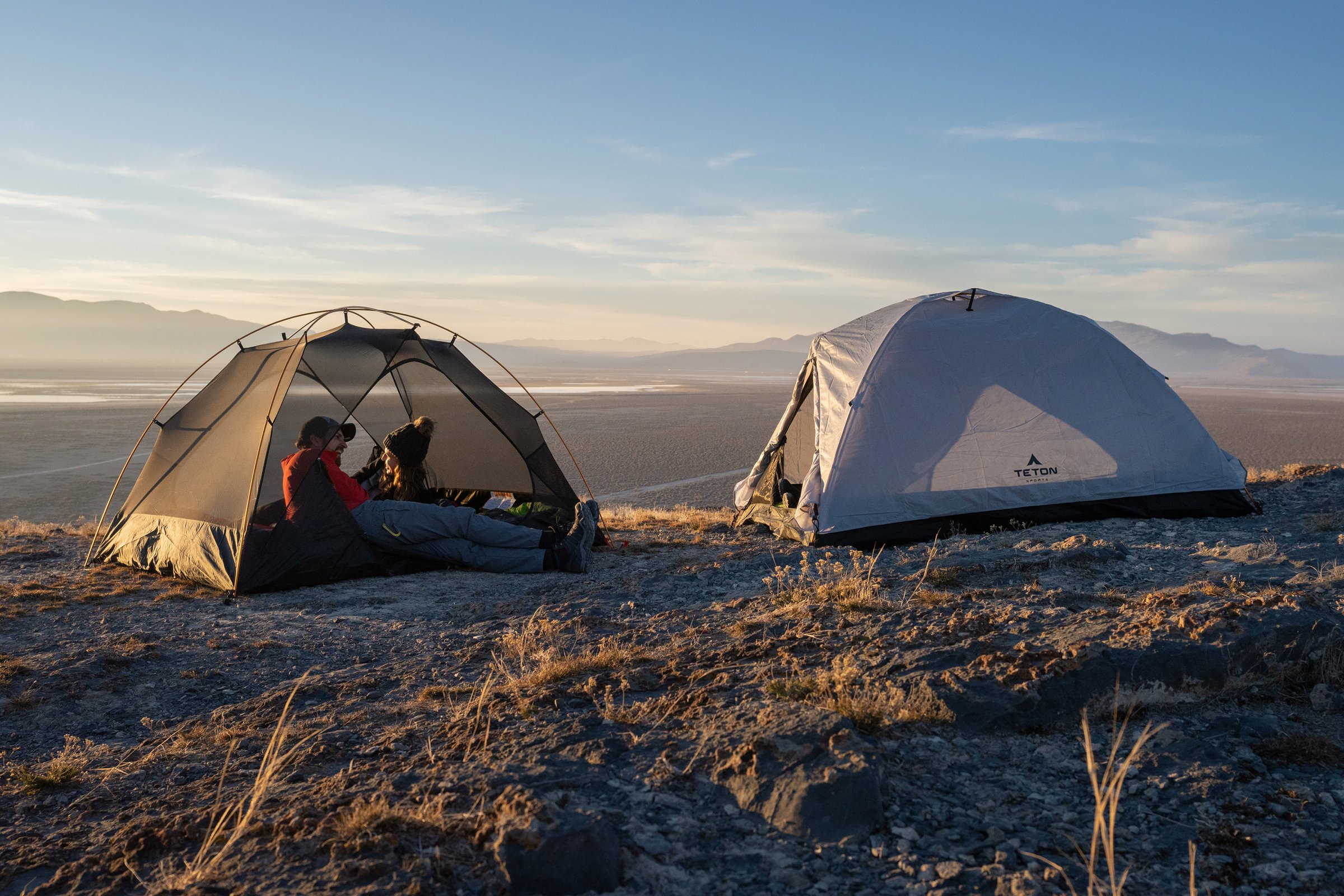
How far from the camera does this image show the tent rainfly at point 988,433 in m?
8.66

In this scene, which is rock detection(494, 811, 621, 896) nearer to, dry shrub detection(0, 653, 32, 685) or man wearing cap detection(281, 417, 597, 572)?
dry shrub detection(0, 653, 32, 685)

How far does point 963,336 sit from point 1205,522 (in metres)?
3.03

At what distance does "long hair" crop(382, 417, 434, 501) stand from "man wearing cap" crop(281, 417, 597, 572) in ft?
1.34

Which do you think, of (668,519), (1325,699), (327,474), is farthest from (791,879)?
(668,519)

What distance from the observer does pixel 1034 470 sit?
353 inches

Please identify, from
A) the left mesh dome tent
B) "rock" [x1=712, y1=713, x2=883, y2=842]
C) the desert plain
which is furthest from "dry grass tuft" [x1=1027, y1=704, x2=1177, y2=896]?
the left mesh dome tent

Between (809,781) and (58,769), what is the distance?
10.2 feet

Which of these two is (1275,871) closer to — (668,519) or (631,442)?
(668,519)

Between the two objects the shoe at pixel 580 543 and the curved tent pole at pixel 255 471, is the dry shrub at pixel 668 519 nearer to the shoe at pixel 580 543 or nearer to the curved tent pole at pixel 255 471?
the shoe at pixel 580 543

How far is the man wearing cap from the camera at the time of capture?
26.3 feet

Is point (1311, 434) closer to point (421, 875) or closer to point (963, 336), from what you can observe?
point (963, 336)

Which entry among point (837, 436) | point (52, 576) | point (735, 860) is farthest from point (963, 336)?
point (52, 576)

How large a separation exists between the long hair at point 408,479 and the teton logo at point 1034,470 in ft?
19.9

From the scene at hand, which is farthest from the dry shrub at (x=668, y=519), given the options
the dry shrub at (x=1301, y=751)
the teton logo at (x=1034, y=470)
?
the dry shrub at (x=1301, y=751)
